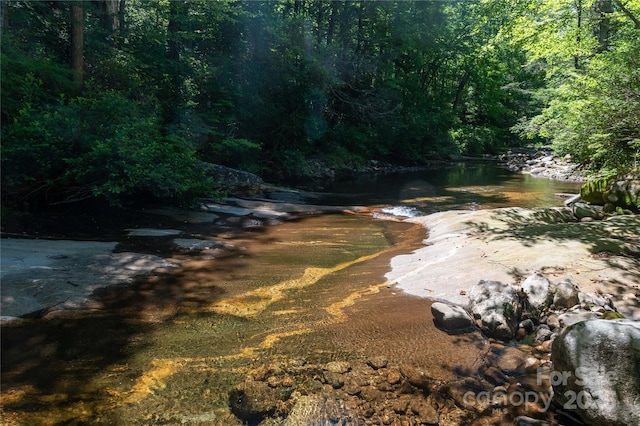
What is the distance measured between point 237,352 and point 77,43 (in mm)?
11795

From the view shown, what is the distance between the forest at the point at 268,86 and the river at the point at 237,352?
4.40m

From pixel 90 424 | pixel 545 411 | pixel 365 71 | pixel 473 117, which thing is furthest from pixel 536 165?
pixel 90 424

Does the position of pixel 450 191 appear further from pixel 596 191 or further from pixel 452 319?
pixel 452 319

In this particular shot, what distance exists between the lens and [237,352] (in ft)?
12.8

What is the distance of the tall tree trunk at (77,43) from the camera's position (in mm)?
11537

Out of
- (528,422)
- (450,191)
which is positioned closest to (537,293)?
(528,422)

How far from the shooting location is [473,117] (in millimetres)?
41719

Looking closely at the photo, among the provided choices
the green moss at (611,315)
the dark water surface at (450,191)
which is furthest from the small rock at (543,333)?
the dark water surface at (450,191)

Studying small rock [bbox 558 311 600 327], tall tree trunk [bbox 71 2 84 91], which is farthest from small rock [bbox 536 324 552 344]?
tall tree trunk [bbox 71 2 84 91]

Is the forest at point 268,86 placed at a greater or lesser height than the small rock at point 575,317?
greater

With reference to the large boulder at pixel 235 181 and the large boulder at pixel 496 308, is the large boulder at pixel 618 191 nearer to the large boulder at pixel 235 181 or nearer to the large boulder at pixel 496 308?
the large boulder at pixel 496 308

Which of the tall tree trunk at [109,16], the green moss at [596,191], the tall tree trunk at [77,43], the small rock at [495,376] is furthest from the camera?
the tall tree trunk at [109,16]

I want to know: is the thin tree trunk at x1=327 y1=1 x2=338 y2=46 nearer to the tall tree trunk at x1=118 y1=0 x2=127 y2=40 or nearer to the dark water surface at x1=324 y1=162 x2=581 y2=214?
the dark water surface at x1=324 y1=162 x2=581 y2=214

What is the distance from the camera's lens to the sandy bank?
16.1ft
